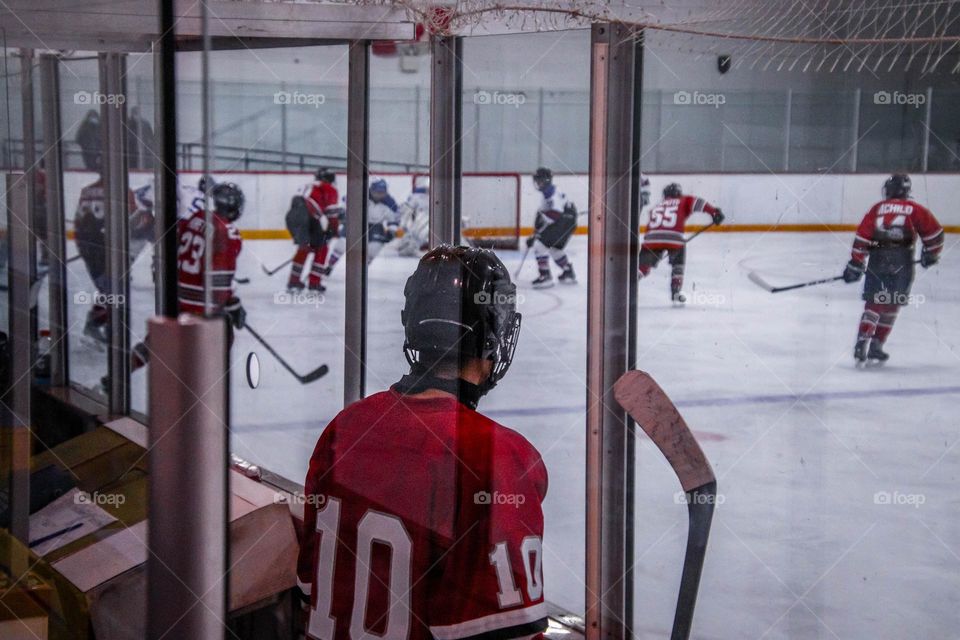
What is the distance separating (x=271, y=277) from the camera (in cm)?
848

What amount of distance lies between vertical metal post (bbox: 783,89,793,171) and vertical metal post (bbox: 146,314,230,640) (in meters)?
9.48

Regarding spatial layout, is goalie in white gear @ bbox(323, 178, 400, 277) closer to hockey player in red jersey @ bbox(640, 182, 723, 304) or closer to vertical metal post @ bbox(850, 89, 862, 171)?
hockey player in red jersey @ bbox(640, 182, 723, 304)

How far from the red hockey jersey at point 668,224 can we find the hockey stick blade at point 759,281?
100cm

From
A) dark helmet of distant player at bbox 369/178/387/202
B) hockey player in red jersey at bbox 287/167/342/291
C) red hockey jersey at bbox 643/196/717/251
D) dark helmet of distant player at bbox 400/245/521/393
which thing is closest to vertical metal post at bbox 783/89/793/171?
red hockey jersey at bbox 643/196/717/251

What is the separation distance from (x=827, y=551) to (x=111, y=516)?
Result: 2.18m

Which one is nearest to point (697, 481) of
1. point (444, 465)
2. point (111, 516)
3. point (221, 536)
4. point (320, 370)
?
point (444, 465)

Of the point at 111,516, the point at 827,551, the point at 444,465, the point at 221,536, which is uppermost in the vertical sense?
the point at 221,536

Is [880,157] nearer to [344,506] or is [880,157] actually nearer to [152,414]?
[344,506]

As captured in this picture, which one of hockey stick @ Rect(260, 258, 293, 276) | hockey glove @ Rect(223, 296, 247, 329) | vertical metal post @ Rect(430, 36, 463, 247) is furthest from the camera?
hockey stick @ Rect(260, 258, 293, 276)

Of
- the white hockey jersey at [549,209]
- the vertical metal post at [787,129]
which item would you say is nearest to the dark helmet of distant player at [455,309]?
the white hockey jersey at [549,209]

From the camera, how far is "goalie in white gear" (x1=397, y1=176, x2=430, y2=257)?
8.59 m

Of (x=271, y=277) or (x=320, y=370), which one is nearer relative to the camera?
(x=320, y=370)

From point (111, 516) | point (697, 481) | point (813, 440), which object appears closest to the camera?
point (697, 481)

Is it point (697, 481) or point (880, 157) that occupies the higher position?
point (880, 157)
